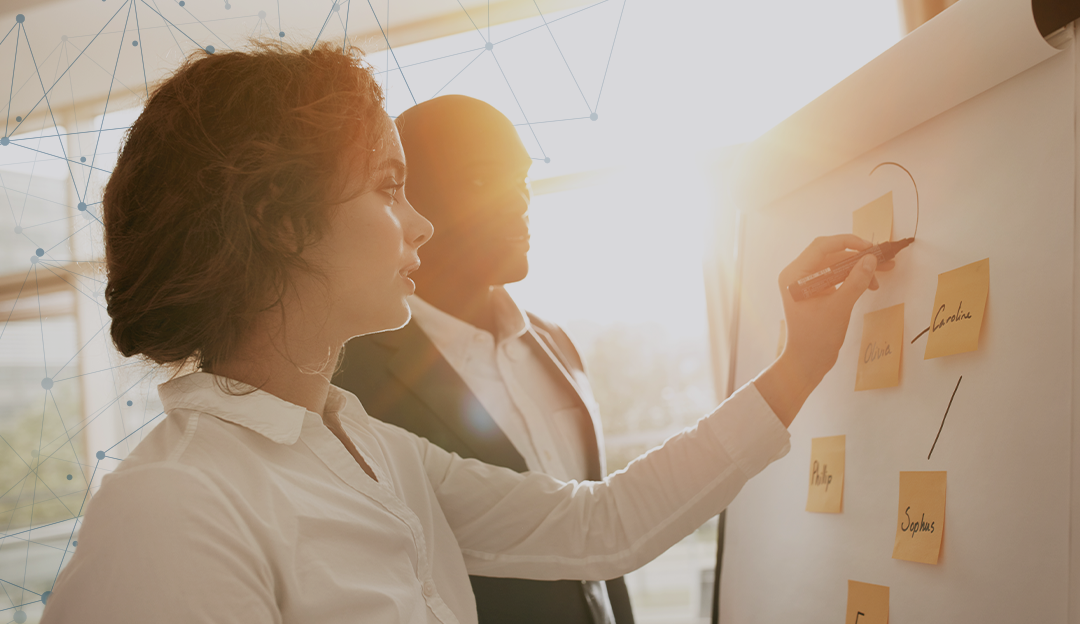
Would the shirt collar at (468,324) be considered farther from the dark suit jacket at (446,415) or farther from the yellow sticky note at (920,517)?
the yellow sticky note at (920,517)

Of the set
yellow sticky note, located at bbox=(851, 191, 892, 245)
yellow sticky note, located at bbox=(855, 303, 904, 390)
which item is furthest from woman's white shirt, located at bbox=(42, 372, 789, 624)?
yellow sticky note, located at bbox=(851, 191, 892, 245)

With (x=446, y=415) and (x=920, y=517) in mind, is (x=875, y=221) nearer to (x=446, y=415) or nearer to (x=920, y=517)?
(x=920, y=517)

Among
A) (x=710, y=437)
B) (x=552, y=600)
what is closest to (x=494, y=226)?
(x=710, y=437)

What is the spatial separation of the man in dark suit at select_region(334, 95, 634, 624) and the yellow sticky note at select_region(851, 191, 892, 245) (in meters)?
0.62

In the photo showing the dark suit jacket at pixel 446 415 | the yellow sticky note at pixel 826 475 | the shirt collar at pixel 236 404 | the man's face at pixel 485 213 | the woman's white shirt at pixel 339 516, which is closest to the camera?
the woman's white shirt at pixel 339 516

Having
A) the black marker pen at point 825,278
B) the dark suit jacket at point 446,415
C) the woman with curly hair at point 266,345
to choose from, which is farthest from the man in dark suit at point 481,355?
the black marker pen at point 825,278

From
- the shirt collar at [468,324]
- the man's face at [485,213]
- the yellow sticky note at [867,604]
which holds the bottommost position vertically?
the yellow sticky note at [867,604]

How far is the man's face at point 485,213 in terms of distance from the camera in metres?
1.24

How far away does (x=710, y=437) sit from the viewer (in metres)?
0.85

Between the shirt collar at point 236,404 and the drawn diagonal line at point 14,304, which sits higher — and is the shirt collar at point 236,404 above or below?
below
